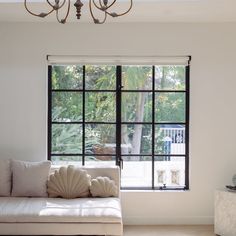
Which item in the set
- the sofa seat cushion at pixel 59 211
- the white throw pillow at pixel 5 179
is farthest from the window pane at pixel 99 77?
the sofa seat cushion at pixel 59 211

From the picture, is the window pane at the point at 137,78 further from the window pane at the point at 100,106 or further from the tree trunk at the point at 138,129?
the window pane at the point at 100,106

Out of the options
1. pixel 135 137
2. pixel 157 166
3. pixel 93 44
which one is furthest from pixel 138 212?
pixel 93 44

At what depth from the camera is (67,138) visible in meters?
5.07

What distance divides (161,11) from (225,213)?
230cm

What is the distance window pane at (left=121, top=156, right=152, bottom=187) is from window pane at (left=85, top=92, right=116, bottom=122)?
0.57m

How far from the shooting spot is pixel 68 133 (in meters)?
5.08

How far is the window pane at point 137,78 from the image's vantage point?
507 centimetres

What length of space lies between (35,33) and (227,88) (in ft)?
7.95

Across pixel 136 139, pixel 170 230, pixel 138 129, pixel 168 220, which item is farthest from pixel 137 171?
pixel 170 230

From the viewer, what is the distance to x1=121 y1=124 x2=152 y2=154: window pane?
5090mm

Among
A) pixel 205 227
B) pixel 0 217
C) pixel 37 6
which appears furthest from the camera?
pixel 205 227

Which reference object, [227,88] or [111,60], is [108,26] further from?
[227,88]

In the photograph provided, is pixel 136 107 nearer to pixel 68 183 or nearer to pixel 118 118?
pixel 118 118

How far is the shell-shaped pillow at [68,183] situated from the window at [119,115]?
0.52 m
